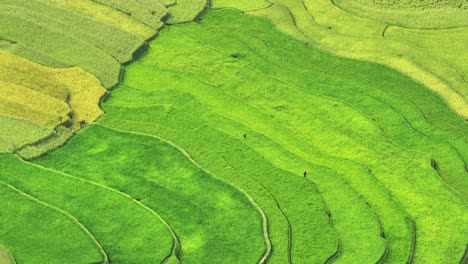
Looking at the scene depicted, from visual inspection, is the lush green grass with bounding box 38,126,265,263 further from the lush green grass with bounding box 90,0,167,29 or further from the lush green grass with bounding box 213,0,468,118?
the lush green grass with bounding box 213,0,468,118

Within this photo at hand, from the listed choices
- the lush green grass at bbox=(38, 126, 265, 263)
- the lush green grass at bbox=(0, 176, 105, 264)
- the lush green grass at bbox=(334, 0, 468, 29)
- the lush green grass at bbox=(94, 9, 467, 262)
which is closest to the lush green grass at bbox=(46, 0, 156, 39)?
the lush green grass at bbox=(94, 9, 467, 262)

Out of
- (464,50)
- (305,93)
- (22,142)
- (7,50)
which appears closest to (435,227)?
(305,93)

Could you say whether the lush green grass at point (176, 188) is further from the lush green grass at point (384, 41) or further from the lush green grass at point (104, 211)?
the lush green grass at point (384, 41)

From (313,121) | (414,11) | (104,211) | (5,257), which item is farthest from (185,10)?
(5,257)

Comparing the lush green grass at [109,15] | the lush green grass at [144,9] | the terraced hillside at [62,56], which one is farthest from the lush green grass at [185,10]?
the lush green grass at [109,15]

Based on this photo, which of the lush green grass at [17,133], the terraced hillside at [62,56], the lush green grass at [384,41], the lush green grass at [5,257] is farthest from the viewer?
the lush green grass at [384,41]

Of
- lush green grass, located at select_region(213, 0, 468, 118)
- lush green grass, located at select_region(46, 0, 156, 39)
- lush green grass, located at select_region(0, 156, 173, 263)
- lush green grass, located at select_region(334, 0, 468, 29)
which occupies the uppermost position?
lush green grass, located at select_region(334, 0, 468, 29)

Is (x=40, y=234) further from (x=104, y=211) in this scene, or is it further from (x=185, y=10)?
(x=185, y=10)
